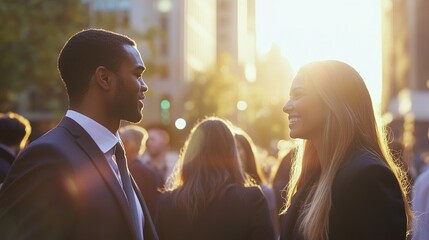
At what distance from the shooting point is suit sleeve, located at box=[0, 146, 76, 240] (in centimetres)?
352

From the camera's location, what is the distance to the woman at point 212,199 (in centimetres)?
625

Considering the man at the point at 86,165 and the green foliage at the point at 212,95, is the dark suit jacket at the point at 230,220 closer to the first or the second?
the man at the point at 86,165

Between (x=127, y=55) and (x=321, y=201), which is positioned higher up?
(x=127, y=55)

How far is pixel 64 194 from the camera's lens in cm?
363

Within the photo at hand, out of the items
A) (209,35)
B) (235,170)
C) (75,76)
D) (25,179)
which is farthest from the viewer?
(209,35)

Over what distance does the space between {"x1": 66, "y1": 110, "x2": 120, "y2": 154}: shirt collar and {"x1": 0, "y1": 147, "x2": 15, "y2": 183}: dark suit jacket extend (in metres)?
3.03

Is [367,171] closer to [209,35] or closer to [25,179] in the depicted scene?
[25,179]

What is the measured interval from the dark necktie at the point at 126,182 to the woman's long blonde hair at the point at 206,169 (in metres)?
2.12

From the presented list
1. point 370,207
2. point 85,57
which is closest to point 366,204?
point 370,207

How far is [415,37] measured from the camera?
252ft

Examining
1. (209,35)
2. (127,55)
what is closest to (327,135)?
(127,55)

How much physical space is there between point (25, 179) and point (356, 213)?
1560mm

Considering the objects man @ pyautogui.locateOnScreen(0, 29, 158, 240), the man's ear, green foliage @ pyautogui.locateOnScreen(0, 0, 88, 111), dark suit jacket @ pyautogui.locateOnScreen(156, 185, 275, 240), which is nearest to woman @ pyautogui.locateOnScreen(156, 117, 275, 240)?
dark suit jacket @ pyautogui.locateOnScreen(156, 185, 275, 240)

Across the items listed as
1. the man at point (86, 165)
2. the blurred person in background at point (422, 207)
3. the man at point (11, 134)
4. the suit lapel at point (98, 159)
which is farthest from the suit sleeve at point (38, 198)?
the blurred person in background at point (422, 207)
